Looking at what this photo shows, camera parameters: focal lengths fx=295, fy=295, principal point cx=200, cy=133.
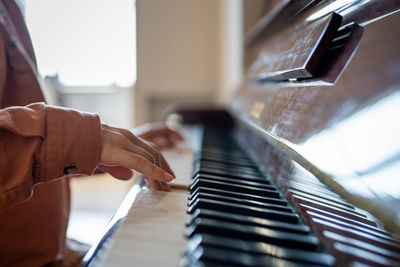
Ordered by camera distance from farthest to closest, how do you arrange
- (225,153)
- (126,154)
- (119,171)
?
(225,153) < (119,171) < (126,154)

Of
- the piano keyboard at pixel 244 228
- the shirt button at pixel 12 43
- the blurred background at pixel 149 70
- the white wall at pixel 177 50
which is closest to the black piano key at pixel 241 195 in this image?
the piano keyboard at pixel 244 228

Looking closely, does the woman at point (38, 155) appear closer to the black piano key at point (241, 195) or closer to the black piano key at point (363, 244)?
the black piano key at point (241, 195)

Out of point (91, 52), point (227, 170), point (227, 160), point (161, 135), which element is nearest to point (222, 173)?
point (227, 170)

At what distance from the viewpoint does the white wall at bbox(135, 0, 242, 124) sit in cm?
320

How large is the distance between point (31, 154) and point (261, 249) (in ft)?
1.19

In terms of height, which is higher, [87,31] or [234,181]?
[87,31]

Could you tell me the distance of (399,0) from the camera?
13.9 inches

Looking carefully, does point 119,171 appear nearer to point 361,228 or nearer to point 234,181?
point 234,181

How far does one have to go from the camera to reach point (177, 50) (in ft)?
10.7

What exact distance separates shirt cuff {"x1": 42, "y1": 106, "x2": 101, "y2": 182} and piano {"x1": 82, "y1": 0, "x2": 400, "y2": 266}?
4.3 inches

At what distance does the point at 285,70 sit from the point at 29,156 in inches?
19.8

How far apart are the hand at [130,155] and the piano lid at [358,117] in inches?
8.9

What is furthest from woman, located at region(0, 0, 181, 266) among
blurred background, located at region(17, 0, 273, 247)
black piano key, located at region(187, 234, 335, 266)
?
blurred background, located at region(17, 0, 273, 247)

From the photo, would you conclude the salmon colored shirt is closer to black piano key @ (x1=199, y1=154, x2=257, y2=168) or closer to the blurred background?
black piano key @ (x1=199, y1=154, x2=257, y2=168)
